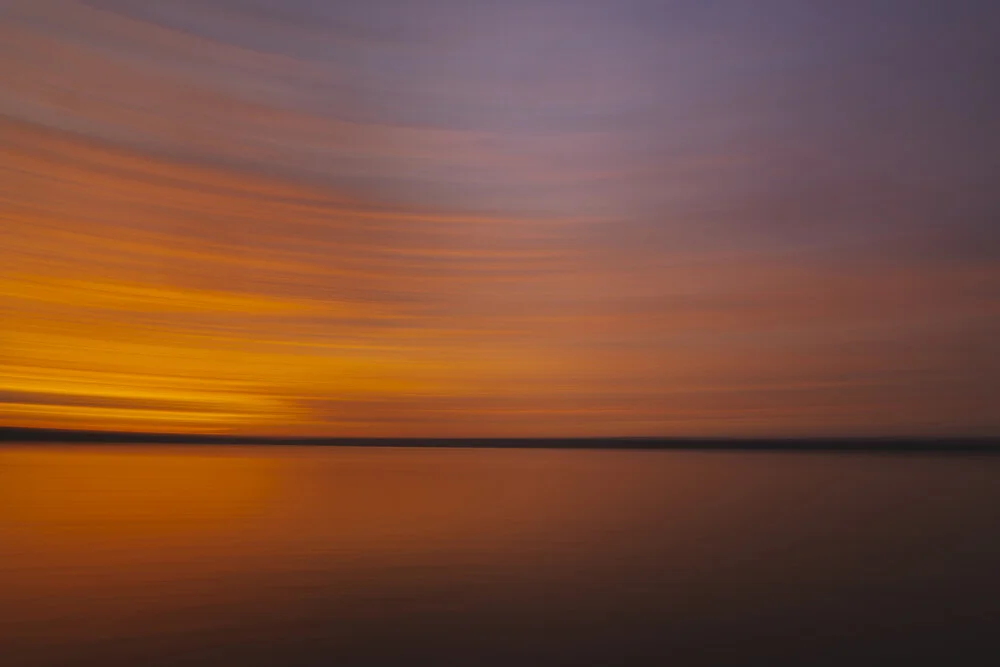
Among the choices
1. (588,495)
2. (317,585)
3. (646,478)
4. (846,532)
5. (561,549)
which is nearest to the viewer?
(317,585)

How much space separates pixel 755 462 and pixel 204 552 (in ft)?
10.6

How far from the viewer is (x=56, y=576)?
1.41m

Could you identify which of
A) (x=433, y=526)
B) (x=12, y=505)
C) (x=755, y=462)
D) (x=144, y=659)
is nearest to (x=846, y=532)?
(x=433, y=526)

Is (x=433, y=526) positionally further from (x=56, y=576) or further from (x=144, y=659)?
(x=144, y=659)

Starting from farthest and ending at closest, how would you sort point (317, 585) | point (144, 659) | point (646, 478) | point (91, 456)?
point (91, 456) < point (646, 478) < point (317, 585) < point (144, 659)

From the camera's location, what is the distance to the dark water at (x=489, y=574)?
3.48 ft

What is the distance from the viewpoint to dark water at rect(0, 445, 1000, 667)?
1.06 metres

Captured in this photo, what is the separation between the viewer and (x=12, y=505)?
2.12 metres

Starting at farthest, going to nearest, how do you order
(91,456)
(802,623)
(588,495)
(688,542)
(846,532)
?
(91,456) < (588,495) < (846,532) < (688,542) < (802,623)

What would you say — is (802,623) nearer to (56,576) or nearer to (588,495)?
(56,576)

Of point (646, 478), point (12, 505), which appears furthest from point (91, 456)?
point (646, 478)

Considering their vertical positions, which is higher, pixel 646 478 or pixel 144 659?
pixel 646 478

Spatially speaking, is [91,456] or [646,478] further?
[91,456]

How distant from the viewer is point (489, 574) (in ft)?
4.77
